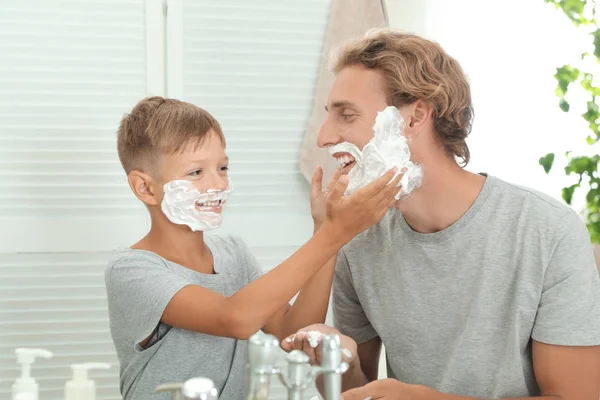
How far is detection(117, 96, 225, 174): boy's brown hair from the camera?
131 centimetres

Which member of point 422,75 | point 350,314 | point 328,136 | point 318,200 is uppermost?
point 422,75

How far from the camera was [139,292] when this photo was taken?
123 cm

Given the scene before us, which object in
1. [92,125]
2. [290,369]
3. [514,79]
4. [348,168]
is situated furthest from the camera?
[514,79]

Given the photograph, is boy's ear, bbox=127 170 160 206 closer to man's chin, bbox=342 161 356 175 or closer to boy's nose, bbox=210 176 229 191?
boy's nose, bbox=210 176 229 191

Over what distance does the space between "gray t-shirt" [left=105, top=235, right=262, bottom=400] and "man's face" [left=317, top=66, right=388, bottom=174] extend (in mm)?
316

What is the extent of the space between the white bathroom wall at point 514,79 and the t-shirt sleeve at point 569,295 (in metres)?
1.03

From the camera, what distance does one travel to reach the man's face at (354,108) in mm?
1343

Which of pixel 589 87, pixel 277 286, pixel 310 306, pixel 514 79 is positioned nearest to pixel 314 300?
pixel 310 306

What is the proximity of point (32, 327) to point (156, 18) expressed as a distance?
0.82 m

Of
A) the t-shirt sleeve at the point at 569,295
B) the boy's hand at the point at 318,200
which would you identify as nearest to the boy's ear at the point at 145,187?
the boy's hand at the point at 318,200

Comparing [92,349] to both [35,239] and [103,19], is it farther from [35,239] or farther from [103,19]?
[103,19]

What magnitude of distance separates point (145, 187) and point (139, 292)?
20cm

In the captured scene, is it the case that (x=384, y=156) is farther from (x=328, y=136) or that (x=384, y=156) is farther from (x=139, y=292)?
(x=139, y=292)

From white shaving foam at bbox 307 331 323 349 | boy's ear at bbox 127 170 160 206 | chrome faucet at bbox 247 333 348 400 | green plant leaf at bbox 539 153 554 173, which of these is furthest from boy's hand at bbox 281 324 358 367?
green plant leaf at bbox 539 153 554 173
